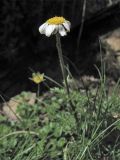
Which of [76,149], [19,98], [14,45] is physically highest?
[14,45]

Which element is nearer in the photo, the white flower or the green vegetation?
the white flower

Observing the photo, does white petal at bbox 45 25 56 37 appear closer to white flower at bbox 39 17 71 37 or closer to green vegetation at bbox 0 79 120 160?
white flower at bbox 39 17 71 37

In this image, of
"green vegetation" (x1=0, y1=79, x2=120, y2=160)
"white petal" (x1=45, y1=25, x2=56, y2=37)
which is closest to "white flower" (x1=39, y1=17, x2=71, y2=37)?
"white petal" (x1=45, y1=25, x2=56, y2=37)

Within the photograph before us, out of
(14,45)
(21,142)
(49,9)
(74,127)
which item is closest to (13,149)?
(21,142)

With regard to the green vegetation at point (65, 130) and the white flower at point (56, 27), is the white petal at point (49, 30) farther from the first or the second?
the green vegetation at point (65, 130)

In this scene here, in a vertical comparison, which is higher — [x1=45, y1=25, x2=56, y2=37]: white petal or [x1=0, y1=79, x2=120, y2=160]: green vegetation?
[x1=45, y1=25, x2=56, y2=37]: white petal

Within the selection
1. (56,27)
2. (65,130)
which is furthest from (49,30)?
(65,130)

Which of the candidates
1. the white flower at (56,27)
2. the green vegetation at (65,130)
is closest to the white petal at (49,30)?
the white flower at (56,27)

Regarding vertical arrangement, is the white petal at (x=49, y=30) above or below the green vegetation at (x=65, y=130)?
above

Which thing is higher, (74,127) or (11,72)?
(11,72)

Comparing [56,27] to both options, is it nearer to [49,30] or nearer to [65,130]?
[49,30]

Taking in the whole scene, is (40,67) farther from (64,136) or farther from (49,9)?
(64,136)
